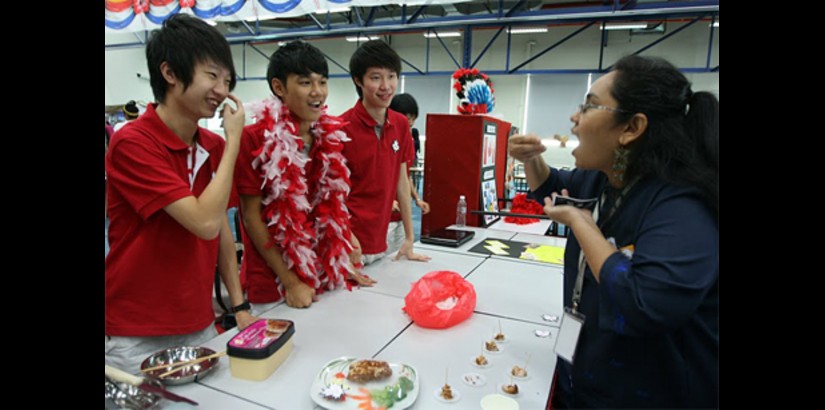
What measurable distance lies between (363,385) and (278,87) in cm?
116

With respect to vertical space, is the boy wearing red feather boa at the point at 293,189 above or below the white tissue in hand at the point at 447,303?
above

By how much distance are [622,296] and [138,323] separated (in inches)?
51.3

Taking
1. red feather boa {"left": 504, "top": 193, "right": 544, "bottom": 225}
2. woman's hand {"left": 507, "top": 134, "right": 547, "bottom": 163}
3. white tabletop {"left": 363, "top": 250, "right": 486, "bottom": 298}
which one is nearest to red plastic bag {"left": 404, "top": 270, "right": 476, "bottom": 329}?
white tabletop {"left": 363, "top": 250, "right": 486, "bottom": 298}

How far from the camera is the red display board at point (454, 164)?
3.11m

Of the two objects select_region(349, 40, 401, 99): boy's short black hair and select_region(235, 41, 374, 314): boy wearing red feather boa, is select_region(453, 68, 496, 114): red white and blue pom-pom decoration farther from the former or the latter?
select_region(235, 41, 374, 314): boy wearing red feather boa

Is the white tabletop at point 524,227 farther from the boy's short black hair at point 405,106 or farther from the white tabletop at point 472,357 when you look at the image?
the white tabletop at point 472,357

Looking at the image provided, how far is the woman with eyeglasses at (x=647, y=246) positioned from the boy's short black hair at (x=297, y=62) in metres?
0.95

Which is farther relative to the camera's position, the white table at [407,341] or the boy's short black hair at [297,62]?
the boy's short black hair at [297,62]

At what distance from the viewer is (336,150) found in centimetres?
179

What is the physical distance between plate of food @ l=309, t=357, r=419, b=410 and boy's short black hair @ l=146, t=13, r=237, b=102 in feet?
2.94

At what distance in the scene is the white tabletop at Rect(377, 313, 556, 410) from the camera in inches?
42.1

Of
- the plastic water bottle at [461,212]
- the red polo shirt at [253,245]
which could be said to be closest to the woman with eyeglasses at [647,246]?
the red polo shirt at [253,245]

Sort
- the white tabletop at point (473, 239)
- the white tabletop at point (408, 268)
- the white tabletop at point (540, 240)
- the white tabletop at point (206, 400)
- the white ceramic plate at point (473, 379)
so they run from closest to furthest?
the white tabletop at point (206, 400), the white ceramic plate at point (473, 379), the white tabletop at point (408, 268), the white tabletop at point (473, 239), the white tabletop at point (540, 240)

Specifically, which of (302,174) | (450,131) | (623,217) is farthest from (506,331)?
(450,131)
